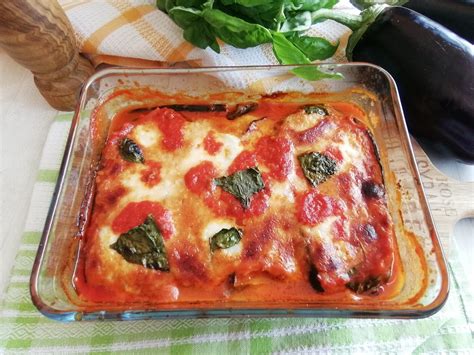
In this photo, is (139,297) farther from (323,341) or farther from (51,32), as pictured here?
(51,32)

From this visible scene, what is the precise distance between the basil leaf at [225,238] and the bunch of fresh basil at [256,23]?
756 millimetres

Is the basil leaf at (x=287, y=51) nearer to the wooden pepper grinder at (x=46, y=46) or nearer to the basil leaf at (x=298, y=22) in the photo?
the basil leaf at (x=298, y=22)

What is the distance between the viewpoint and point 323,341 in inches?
59.2

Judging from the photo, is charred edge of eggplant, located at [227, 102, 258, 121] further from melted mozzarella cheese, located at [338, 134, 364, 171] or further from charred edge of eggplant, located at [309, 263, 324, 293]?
charred edge of eggplant, located at [309, 263, 324, 293]

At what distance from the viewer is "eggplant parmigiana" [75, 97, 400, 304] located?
1.47 meters

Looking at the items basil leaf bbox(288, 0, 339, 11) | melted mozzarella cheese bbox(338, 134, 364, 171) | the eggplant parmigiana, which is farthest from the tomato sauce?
basil leaf bbox(288, 0, 339, 11)

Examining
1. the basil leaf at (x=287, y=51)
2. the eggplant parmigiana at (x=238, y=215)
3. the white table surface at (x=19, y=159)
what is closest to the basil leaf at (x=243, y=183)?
the eggplant parmigiana at (x=238, y=215)

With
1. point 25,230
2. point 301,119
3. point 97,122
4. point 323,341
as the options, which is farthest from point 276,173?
point 25,230

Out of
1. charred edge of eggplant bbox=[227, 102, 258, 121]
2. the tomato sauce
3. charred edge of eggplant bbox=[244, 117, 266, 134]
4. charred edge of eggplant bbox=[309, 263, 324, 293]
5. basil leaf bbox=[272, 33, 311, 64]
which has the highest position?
basil leaf bbox=[272, 33, 311, 64]

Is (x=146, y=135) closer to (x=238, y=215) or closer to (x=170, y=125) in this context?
(x=170, y=125)

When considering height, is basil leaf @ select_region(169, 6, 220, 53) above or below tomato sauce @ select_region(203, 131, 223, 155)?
above

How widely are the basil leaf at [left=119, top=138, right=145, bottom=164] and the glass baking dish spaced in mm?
135

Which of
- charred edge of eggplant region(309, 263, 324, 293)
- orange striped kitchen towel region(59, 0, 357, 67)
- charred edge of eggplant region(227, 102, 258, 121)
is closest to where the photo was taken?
charred edge of eggplant region(309, 263, 324, 293)

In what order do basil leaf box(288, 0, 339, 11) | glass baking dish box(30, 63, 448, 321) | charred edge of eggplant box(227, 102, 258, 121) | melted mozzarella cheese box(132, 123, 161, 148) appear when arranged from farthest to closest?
1. basil leaf box(288, 0, 339, 11)
2. charred edge of eggplant box(227, 102, 258, 121)
3. melted mozzarella cheese box(132, 123, 161, 148)
4. glass baking dish box(30, 63, 448, 321)
